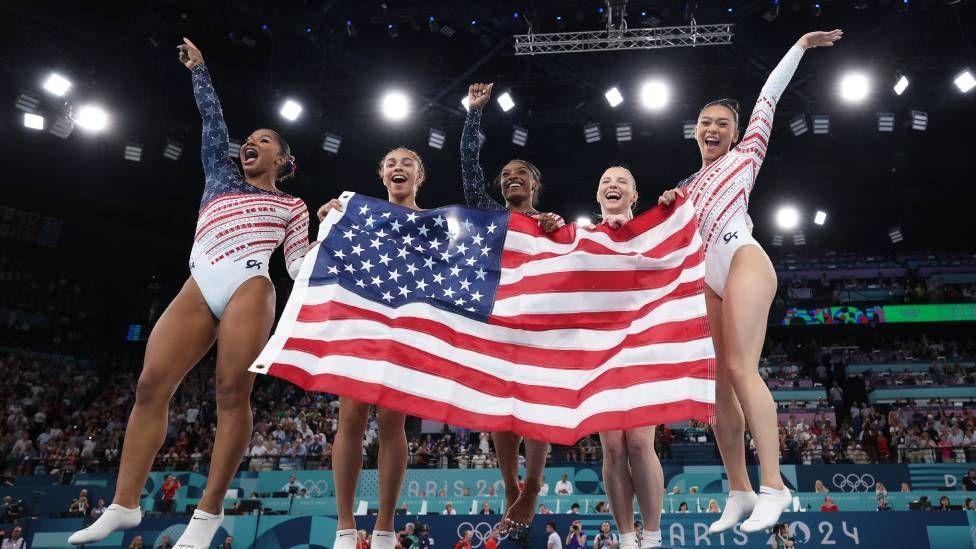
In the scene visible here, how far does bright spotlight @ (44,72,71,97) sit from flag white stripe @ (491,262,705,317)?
14.2 m

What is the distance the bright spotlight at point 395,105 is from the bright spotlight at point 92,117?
624 cm

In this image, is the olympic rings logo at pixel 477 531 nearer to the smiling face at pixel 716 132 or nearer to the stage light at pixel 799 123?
the smiling face at pixel 716 132

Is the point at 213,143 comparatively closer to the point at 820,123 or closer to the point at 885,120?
the point at 820,123

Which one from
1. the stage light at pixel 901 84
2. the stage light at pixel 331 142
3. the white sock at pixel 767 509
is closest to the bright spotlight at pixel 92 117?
the stage light at pixel 331 142

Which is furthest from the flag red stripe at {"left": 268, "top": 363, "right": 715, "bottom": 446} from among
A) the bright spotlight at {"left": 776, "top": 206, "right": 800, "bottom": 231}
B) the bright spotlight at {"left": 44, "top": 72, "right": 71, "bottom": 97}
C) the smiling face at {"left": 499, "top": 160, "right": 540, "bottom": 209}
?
the bright spotlight at {"left": 776, "top": 206, "right": 800, "bottom": 231}

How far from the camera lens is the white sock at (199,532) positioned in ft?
14.1

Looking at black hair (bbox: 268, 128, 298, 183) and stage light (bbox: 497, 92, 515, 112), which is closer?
black hair (bbox: 268, 128, 298, 183)

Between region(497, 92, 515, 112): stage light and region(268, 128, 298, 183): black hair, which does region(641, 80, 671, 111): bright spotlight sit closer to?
region(497, 92, 515, 112): stage light

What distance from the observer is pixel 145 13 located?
15078 mm

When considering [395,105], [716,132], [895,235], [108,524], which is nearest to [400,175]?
[716,132]

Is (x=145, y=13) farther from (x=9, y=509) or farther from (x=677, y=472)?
(x=677, y=472)

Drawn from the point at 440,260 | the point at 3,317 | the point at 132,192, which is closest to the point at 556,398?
the point at 440,260

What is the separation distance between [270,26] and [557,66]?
20.3 ft

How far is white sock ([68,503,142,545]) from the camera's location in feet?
13.7
